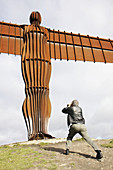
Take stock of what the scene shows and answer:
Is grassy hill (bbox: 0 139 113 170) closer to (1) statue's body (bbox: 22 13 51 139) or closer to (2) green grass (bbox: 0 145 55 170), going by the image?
(2) green grass (bbox: 0 145 55 170)

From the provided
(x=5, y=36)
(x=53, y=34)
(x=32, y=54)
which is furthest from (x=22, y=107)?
(x=53, y=34)

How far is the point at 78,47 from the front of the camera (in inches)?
535

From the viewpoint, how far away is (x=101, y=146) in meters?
7.74

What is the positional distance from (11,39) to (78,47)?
14.8 feet

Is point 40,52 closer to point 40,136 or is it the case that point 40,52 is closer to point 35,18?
point 35,18

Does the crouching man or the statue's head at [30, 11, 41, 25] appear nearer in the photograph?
the crouching man

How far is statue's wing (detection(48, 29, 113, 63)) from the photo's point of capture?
508 inches

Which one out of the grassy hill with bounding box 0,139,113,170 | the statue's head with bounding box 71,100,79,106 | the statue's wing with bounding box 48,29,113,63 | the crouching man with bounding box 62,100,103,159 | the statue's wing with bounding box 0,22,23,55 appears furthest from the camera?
the statue's wing with bounding box 48,29,113,63

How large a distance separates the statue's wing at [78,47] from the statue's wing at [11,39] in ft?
6.32

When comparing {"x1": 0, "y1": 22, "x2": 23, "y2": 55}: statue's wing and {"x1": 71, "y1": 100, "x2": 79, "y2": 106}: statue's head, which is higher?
{"x1": 0, "y1": 22, "x2": 23, "y2": 55}: statue's wing

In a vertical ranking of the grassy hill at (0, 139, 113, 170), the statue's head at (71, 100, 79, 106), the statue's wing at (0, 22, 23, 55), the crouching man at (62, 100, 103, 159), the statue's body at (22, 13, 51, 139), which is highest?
the statue's wing at (0, 22, 23, 55)

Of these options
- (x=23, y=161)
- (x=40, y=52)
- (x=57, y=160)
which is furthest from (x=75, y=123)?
(x=40, y=52)

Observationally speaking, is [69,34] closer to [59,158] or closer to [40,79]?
[40,79]

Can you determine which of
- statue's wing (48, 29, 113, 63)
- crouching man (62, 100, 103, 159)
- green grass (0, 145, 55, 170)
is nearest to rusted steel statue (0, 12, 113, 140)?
statue's wing (48, 29, 113, 63)
